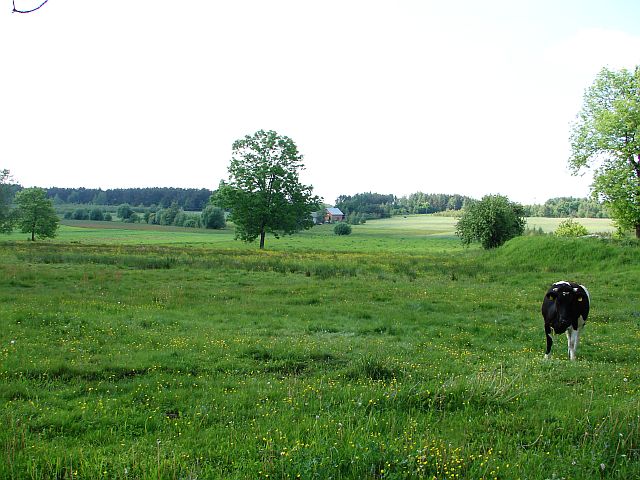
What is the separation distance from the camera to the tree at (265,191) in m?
61.6

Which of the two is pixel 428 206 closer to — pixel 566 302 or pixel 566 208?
pixel 566 208

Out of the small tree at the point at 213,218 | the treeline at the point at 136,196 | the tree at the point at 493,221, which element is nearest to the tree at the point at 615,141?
the tree at the point at 493,221

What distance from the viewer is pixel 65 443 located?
20.2 ft

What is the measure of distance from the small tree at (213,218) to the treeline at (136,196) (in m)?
42.4

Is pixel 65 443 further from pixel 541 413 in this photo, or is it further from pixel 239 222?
pixel 239 222

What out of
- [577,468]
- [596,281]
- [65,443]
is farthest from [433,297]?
[65,443]

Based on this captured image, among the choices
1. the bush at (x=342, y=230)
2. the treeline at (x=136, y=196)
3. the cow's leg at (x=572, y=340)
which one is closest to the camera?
the cow's leg at (x=572, y=340)

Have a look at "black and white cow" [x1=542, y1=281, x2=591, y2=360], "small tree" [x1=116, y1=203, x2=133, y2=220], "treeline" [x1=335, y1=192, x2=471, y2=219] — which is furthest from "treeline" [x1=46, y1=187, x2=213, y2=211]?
"black and white cow" [x1=542, y1=281, x2=591, y2=360]

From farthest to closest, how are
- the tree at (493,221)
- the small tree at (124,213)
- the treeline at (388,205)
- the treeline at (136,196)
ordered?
the treeline at (388,205)
the treeline at (136,196)
the small tree at (124,213)
the tree at (493,221)

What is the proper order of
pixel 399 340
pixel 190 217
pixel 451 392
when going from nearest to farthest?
Answer: pixel 451 392 < pixel 399 340 < pixel 190 217

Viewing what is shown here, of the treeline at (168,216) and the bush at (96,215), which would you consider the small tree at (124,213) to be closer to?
the treeline at (168,216)

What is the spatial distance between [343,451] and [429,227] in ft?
409

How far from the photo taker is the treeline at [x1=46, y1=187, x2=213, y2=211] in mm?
160875

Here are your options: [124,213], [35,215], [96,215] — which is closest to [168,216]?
[124,213]
